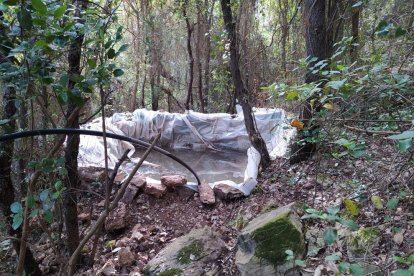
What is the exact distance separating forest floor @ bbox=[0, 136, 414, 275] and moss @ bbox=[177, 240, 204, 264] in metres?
0.15

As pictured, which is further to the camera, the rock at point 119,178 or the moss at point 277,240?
the rock at point 119,178

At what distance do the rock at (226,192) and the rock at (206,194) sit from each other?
6 cm

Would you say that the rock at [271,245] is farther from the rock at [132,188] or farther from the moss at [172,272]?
the rock at [132,188]

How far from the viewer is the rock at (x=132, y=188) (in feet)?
10.8

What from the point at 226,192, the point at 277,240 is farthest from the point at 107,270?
the point at 226,192

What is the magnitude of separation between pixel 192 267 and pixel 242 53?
286cm

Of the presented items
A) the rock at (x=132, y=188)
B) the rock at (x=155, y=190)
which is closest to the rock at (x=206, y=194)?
the rock at (x=155, y=190)

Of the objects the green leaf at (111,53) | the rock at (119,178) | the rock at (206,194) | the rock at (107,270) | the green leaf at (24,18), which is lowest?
the rock at (107,270)

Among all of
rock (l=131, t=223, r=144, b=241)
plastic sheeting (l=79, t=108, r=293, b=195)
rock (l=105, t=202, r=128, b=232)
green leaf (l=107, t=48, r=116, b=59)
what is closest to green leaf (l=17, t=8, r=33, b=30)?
green leaf (l=107, t=48, r=116, b=59)

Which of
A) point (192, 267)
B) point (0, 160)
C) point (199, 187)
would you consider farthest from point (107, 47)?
point (199, 187)

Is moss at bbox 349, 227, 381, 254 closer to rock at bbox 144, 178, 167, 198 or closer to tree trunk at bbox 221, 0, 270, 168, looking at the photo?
rock at bbox 144, 178, 167, 198

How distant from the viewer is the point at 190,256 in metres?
2.10

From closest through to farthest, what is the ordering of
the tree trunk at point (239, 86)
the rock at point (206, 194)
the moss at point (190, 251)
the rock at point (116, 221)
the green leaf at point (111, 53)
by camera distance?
the green leaf at point (111, 53) < the moss at point (190, 251) < the rock at point (116, 221) < the rock at point (206, 194) < the tree trunk at point (239, 86)

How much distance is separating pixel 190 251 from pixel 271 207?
0.76 m
